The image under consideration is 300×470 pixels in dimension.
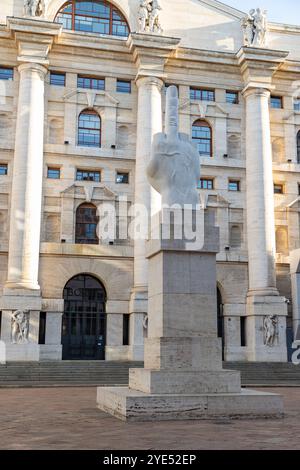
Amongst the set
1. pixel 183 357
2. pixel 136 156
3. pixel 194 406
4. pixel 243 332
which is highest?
pixel 136 156

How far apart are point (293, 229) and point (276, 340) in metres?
7.69

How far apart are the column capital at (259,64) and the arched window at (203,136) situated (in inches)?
141

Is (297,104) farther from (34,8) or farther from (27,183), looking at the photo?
(27,183)

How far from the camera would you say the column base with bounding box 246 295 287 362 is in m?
35.7

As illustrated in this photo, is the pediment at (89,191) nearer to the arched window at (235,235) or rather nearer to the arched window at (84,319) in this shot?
the arched window at (84,319)

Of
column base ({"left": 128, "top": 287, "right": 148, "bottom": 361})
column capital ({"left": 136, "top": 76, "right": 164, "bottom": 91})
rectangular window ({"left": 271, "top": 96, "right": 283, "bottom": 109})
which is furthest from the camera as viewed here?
rectangular window ({"left": 271, "top": 96, "right": 283, "bottom": 109})

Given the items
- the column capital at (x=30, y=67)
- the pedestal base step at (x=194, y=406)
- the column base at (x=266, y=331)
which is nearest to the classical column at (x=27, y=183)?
the column capital at (x=30, y=67)

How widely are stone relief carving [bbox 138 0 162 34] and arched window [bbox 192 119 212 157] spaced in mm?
6487

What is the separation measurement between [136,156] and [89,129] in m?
3.56

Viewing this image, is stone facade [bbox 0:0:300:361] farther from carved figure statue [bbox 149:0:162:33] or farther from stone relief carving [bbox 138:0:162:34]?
carved figure statue [bbox 149:0:162:33]

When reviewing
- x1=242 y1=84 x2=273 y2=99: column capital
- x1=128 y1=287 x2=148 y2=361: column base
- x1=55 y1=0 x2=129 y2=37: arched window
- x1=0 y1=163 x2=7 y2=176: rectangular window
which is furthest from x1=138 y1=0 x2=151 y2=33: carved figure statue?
x1=128 y1=287 x2=148 y2=361: column base

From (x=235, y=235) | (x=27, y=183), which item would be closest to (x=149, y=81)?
(x=27, y=183)

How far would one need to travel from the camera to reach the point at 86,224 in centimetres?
3703
